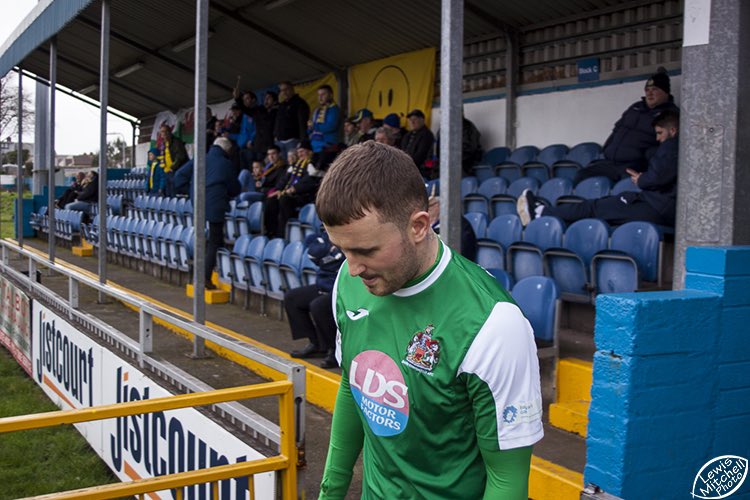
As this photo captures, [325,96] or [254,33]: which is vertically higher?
[254,33]

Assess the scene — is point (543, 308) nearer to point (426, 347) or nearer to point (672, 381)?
point (672, 381)

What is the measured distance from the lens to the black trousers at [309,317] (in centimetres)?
622

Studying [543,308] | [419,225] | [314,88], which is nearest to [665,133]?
[543,308]

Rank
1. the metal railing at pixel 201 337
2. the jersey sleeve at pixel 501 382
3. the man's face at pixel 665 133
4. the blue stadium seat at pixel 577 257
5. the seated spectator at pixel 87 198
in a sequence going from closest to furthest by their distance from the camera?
the jersey sleeve at pixel 501 382 → the metal railing at pixel 201 337 → the blue stadium seat at pixel 577 257 → the man's face at pixel 665 133 → the seated spectator at pixel 87 198

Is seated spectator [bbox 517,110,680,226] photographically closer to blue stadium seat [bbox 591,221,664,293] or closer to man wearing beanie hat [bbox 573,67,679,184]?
blue stadium seat [bbox 591,221,664,293]

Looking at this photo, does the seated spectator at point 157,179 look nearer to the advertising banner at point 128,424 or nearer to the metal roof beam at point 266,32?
the metal roof beam at point 266,32

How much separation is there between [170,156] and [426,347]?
15.1 metres

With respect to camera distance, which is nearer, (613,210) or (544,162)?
(613,210)

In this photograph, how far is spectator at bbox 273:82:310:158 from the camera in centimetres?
1362

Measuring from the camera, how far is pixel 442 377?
4.90 feet

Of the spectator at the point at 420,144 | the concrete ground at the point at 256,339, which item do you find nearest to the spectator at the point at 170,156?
the concrete ground at the point at 256,339

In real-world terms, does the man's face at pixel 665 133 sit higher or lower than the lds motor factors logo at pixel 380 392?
higher

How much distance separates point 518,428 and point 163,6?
12.6m

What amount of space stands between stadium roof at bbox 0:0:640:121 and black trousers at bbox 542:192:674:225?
12.4 feet
